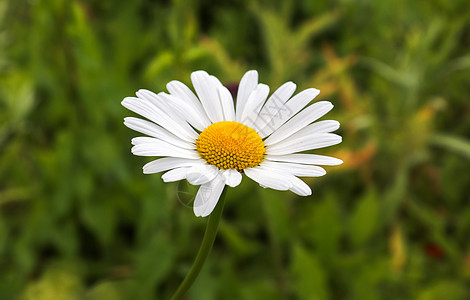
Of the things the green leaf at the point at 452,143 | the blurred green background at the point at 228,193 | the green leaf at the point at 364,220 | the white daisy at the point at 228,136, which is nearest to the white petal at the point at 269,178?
the white daisy at the point at 228,136

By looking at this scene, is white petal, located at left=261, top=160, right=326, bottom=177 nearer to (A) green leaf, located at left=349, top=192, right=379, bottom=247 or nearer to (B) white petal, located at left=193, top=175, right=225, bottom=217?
(B) white petal, located at left=193, top=175, right=225, bottom=217

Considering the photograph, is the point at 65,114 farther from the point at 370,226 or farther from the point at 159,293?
the point at 370,226

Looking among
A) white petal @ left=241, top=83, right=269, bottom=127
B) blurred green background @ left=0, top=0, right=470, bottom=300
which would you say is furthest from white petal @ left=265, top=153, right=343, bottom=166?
blurred green background @ left=0, top=0, right=470, bottom=300

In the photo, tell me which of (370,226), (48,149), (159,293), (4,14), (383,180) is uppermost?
(383,180)

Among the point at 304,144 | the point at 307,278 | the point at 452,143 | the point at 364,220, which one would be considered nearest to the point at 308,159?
the point at 304,144

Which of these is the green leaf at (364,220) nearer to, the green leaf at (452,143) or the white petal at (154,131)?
the green leaf at (452,143)

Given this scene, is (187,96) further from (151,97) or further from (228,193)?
(228,193)

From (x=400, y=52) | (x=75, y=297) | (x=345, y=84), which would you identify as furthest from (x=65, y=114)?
(x=400, y=52)
